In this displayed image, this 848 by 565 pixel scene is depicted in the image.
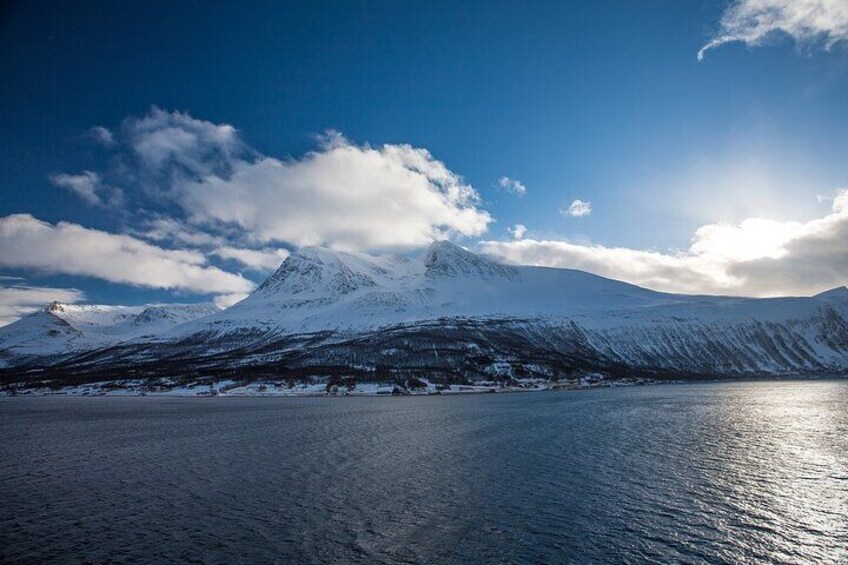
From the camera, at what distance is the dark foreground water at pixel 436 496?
28.0 meters

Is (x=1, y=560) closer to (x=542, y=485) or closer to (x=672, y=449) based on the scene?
(x=542, y=485)

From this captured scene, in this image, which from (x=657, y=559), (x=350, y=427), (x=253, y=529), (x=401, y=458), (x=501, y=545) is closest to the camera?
Result: (x=657, y=559)

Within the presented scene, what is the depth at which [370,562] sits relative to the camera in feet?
85.4

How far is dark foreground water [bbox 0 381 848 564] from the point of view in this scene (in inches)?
1103

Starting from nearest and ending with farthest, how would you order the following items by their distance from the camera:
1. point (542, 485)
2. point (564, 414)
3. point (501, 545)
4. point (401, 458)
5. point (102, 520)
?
point (501, 545) < point (102, 520) < point (542, 485) < point (401, 458) < point (564, 414)

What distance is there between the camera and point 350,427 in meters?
83.1

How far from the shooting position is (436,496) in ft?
128

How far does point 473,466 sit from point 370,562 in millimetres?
25862

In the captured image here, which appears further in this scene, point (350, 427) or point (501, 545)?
point (350, 427)

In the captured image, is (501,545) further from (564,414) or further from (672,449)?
(564,414)

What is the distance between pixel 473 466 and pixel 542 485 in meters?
10.0

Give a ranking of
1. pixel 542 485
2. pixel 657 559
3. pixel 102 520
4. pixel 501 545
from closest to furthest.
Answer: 1. pixel 657 559
2. pixel 501 545
3. pixel 102 520
4. pixel 542 485

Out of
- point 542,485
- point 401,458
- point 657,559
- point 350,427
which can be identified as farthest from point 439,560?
point 350,427

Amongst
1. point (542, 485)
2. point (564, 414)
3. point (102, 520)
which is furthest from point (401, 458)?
point (564, 414)
